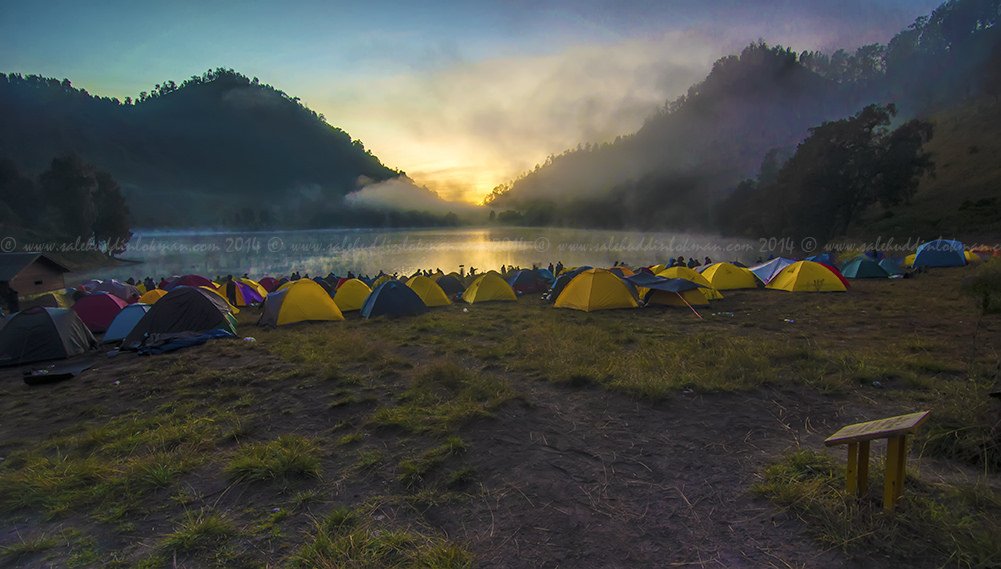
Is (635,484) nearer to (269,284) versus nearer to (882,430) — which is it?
(882,430)

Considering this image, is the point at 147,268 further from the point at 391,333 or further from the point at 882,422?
the point at 882,422

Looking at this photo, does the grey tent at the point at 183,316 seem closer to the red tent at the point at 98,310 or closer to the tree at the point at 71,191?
the red tent at the point at 98,310

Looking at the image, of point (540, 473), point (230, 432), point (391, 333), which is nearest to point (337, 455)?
point (230, 432)

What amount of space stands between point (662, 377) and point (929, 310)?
1300 cm

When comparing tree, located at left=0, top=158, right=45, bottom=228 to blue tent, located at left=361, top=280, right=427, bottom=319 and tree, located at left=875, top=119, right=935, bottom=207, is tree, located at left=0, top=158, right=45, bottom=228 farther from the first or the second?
tree, located at left=875, top=119, right=935, bottom=207

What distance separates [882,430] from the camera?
334 cm

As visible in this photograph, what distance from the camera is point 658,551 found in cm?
356

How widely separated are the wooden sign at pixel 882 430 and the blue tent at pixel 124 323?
56.9 ft

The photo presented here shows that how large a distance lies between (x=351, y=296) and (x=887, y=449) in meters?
19.2

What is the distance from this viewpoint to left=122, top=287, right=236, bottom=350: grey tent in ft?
43.7

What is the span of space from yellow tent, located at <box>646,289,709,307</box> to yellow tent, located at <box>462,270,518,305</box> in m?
7.31

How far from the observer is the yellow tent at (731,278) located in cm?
2233

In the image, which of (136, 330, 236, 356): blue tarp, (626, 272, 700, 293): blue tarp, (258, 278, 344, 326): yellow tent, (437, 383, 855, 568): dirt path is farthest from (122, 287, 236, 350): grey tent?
(626, 272, 700, 293): blue tarp

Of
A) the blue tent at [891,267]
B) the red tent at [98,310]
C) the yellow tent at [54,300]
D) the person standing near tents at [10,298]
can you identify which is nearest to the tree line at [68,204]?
the yellow tent at [54,300]
